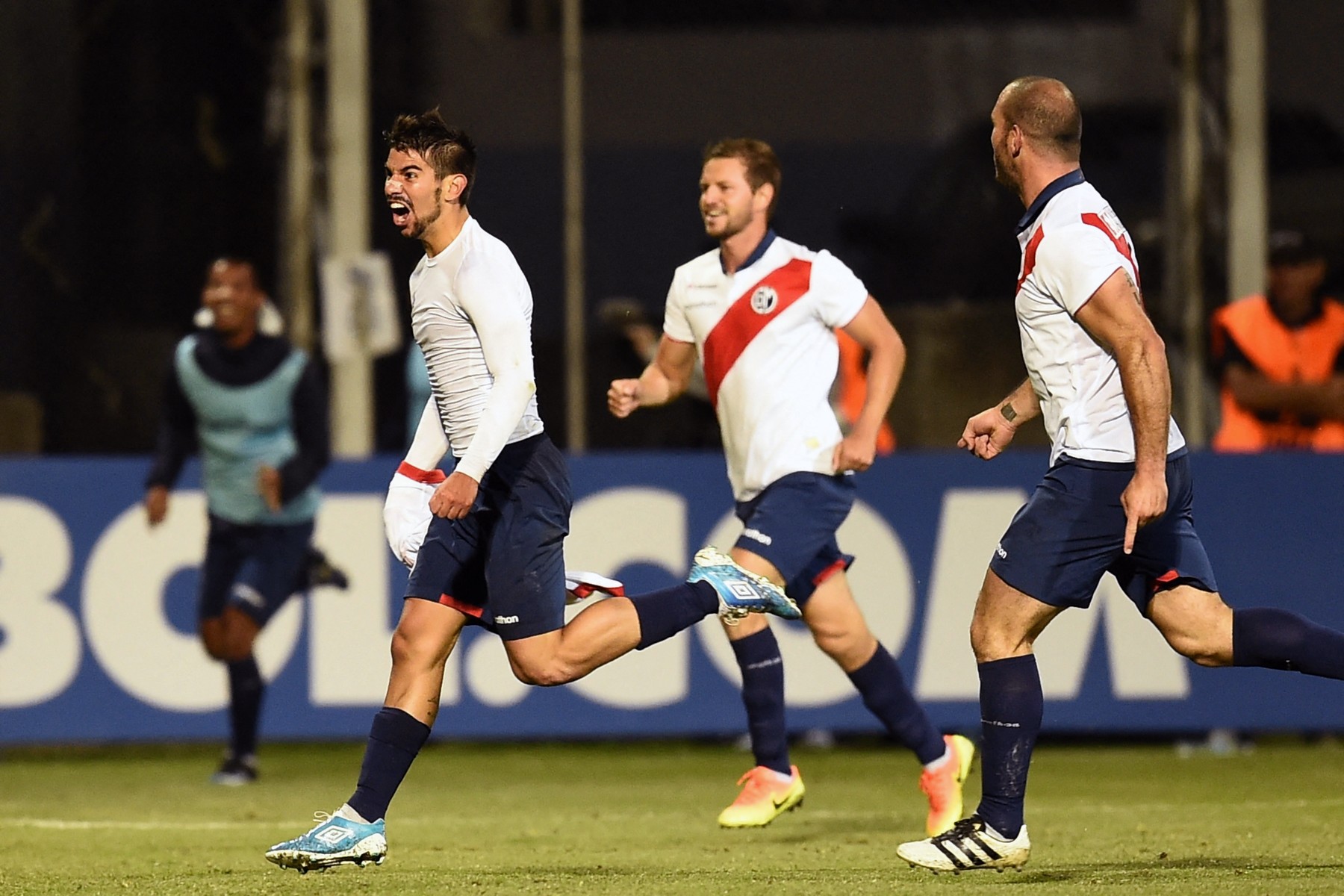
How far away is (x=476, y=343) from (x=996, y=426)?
4.83 feet

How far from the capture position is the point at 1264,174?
41.2ft

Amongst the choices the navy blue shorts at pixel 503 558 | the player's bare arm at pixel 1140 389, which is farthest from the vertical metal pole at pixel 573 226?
the player's bare arm at pixel 1140 389

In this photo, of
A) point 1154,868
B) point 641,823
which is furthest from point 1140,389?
point 641,823

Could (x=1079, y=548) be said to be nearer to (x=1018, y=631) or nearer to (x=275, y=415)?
(x=1018, y=631)

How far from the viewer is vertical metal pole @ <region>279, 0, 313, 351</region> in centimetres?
1244

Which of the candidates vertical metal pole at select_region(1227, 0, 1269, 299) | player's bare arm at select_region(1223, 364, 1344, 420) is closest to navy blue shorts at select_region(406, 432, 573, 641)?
player's bare arm at select_region(1223, 364, 1344, 420)

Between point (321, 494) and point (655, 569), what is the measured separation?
1.62m

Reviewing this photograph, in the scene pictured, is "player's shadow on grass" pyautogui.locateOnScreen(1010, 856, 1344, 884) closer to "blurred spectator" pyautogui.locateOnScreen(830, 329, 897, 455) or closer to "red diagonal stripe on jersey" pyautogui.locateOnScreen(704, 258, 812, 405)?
"red diagonal stripe on jersey" pyautogui.locateOnScreen(704, 258, 812, 405)

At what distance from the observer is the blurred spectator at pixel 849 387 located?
1116 cm

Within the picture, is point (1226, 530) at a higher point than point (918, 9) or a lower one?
lower

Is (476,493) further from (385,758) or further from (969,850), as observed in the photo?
(969,850)

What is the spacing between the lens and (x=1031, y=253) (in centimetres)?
584

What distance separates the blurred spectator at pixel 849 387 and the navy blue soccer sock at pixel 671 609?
4.61 meters

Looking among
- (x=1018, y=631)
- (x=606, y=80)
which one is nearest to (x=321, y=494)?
(x=606, y=80)
